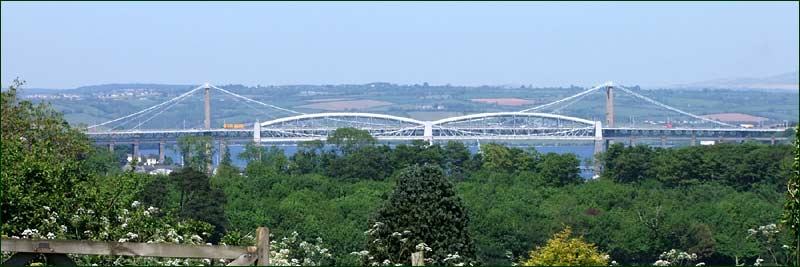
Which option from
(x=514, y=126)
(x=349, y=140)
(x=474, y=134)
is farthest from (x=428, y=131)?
(x=349, y=140)

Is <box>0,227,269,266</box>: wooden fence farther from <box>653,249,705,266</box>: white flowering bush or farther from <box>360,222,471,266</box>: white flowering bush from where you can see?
<box>360,222,471,266</box>: white flowering bush

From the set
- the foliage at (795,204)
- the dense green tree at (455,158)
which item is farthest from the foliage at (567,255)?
the dense green tree at (455,158)

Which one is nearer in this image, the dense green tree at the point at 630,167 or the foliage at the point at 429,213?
the foliage at the point at 429,213

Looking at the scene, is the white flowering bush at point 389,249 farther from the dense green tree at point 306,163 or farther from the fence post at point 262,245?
the dense green tree at point 306,163

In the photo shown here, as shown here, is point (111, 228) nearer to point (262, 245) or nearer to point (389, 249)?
point (389, 249)

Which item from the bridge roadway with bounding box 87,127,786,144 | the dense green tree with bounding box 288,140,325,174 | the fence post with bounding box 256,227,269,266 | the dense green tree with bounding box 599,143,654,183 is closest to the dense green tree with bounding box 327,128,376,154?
the dense green tree with bounding box 288,140,325,174

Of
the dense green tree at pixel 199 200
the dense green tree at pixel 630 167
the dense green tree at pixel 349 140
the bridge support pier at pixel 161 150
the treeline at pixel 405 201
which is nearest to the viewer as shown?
the treeline at pixel 405 201

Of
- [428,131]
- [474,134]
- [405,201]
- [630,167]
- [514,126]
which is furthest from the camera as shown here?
[514,126]
